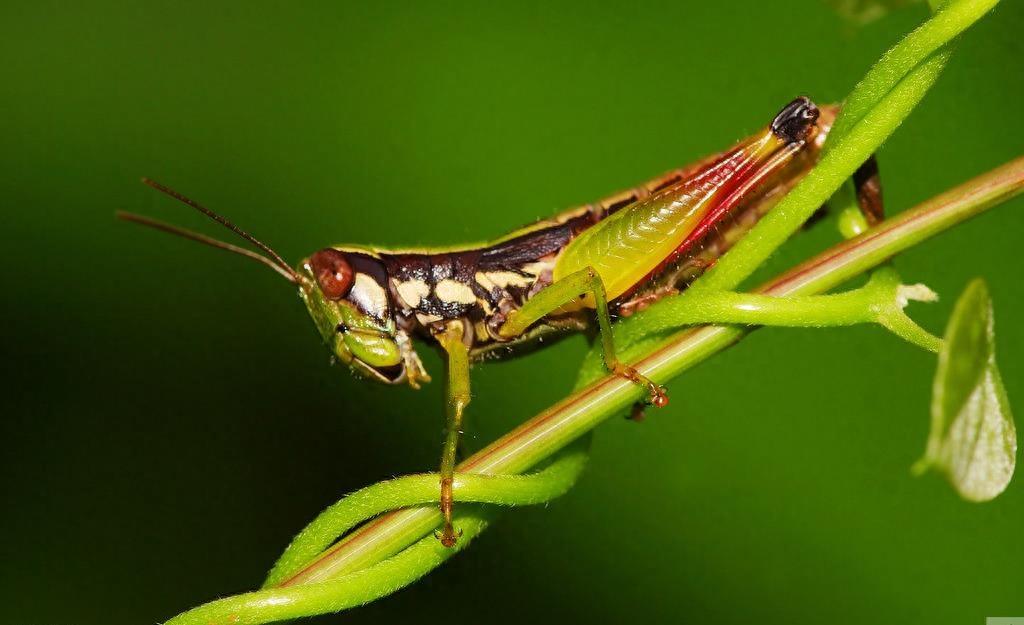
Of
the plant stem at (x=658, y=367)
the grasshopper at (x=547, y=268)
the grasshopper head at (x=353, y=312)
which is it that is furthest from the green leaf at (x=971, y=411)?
the grasshopper head at (x=353, y=312)

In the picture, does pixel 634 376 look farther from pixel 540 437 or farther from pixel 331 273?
pixel 331 273

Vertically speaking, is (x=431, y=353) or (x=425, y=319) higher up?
(x=431, y=353)

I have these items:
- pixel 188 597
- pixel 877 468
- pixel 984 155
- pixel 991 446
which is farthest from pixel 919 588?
pixel 188 597

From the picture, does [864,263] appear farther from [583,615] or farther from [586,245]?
[583,615]

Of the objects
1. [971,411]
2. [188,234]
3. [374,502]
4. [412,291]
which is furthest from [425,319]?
[971,411]

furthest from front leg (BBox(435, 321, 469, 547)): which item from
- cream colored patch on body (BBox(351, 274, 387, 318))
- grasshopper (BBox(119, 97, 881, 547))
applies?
cream colored patch on body (BBox(351, 274, 387, 318))

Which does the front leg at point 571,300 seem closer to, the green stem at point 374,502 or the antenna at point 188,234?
the green stem at point 374,502
